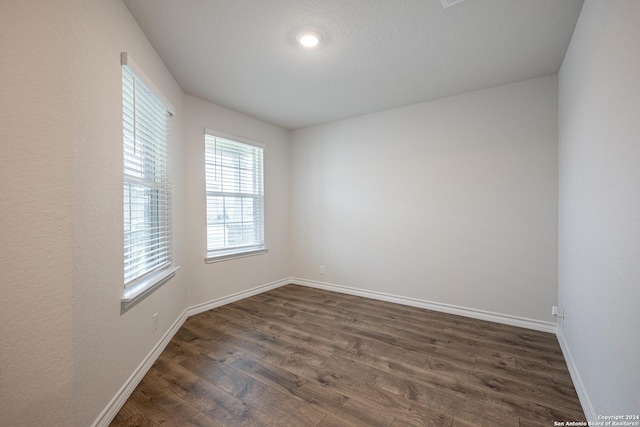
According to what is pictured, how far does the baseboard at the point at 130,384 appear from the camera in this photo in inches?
60.0

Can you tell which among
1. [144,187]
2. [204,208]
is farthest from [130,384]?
[204,208]

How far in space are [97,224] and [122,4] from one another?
4.71 feet

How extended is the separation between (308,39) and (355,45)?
15.5 inches

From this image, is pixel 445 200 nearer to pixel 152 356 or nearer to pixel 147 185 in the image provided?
pixel 147 185

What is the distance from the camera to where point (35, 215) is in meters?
1.18

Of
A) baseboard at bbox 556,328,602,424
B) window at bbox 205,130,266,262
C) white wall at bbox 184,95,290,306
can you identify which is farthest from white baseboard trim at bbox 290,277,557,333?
window at bbox 205,130,266,262

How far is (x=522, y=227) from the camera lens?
2.83 m

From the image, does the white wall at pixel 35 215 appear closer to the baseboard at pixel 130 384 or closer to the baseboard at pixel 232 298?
the baseboard at pixel 130 384

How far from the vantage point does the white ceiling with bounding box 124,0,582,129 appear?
1.82 metres

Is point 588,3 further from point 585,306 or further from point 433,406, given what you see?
point 433,406

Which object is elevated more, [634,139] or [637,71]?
[637,71]

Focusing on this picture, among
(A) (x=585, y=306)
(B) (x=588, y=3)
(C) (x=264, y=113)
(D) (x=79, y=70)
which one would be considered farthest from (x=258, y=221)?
(B) (x=588, y=3)

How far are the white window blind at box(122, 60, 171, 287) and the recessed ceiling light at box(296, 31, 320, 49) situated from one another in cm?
123

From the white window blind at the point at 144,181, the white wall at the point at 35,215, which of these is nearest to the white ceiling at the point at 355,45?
the white window blind at the point at 144,181
